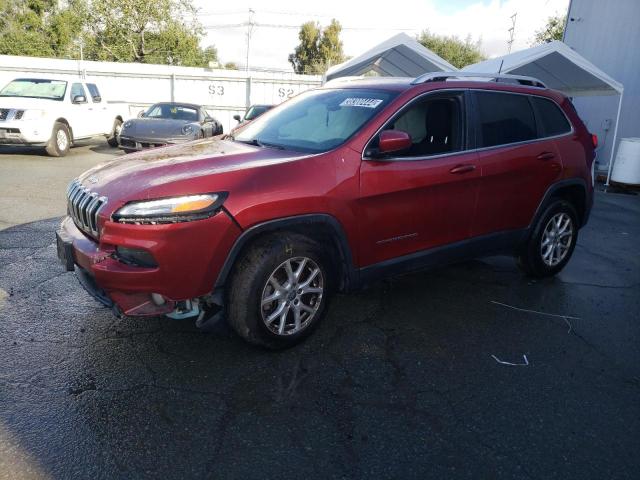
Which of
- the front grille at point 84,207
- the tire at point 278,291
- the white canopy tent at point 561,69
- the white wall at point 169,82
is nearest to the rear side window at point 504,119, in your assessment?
the tire at point 278,291

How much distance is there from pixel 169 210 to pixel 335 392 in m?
A: 1.38

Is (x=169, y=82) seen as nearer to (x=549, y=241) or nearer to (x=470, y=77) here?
(x=470, y=77)

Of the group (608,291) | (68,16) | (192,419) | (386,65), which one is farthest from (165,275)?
(68,16)

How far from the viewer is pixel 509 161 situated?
423cm

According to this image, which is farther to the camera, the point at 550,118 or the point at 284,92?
the point at 284,92

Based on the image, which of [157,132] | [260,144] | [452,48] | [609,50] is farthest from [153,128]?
[452,48]

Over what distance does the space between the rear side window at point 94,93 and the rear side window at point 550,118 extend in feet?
41.0

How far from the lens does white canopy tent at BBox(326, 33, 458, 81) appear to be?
12.0 m

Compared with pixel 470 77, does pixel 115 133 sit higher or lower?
lower

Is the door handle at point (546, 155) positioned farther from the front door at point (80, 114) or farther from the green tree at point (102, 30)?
the green tree at point (102, 30)

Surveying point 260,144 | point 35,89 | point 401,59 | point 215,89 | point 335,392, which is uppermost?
point 401,59

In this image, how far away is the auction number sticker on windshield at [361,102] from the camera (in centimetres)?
368

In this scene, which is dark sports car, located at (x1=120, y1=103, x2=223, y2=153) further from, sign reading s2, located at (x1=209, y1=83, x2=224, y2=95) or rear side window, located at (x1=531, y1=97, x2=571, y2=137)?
sign reading s2, located at (x1=209, y1=83, x2=224, y2=95)

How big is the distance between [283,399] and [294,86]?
20.5 meters
